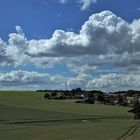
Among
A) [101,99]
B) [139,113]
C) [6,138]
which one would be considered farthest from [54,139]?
[101,99]

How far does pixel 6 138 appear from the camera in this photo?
128ft

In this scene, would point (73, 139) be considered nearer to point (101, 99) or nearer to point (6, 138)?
point (6, 138)

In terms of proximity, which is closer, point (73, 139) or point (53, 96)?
point (73, 139)

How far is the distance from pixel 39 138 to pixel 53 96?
528 ft

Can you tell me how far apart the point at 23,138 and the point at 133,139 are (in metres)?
9.53

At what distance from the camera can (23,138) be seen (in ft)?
127

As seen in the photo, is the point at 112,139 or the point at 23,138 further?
the point at 23,138

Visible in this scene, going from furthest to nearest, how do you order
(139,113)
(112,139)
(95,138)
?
1. (139,113)
2. (95,138)
3. (112,139)

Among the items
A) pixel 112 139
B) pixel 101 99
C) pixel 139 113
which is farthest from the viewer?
pixel 101 99

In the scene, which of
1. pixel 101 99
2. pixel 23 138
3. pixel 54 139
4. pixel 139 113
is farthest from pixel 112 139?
pixel 101 99

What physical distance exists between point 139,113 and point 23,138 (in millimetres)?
59287

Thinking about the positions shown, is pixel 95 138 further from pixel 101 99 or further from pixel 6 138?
pixel 101 99

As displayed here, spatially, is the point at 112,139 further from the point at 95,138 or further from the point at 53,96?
the point at 53,96

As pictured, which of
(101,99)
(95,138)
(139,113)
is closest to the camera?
(95,138)
